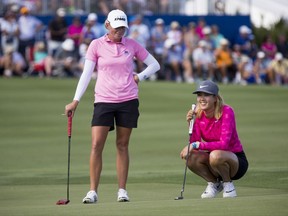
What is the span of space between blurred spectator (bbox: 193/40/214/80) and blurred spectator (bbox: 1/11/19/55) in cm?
596

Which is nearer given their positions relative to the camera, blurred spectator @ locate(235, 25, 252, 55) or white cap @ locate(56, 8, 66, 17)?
white cap @ locate(56, 8, 66, 17)

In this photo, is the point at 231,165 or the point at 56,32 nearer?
the point at 231,165

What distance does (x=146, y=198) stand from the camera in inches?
438

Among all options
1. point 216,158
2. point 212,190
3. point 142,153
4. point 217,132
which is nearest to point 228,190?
point 212,190

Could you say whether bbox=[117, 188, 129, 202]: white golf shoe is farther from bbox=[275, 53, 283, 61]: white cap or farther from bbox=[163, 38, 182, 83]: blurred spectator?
bbox=[275, 53, 283, 61]: white cap

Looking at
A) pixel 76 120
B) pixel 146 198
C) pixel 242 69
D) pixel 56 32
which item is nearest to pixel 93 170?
pixel 146 198

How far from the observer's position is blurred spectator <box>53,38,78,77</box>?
30.9 meters

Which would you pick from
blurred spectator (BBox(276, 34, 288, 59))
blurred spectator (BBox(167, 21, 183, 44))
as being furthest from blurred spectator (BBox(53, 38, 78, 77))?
blurred spectator (BBox(276, 34, 288, 59))

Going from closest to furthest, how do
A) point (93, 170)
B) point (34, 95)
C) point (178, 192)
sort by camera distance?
point (93, 170) → point (178, 192) → point (34, 95)

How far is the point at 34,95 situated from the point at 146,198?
16.4 meters

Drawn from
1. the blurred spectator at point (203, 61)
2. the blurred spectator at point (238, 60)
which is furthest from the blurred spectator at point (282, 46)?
the blurred spectator at point (203, 61)

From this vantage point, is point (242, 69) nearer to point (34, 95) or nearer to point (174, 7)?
point (174, 7)

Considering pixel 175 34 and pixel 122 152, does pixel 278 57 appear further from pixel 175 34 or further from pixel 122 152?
pixel 122 152

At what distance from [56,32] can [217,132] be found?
68.4 ft
